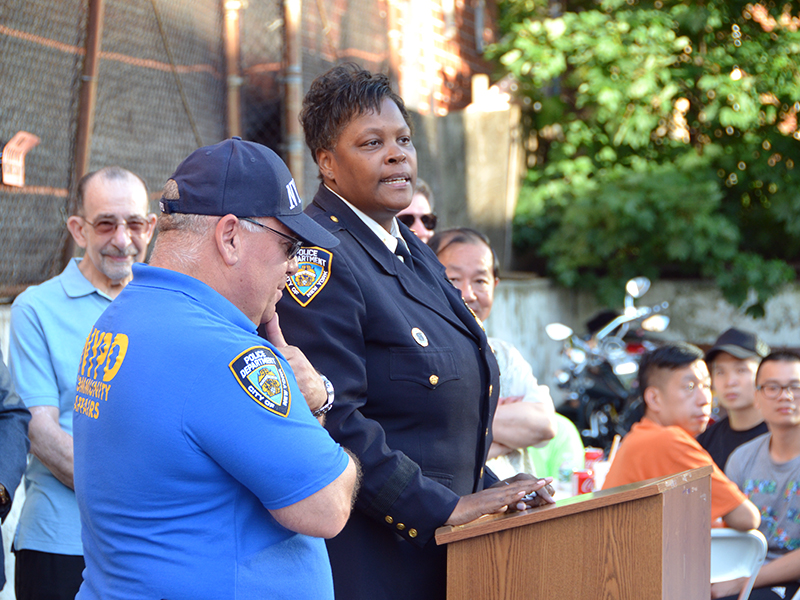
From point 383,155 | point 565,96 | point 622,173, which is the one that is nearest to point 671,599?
point 383,155

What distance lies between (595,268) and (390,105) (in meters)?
8.38

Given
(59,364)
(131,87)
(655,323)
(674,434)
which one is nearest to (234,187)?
(59,364)

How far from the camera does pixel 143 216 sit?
296 cm

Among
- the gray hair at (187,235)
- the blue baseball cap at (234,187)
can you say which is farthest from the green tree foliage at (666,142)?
the gray hair at (187,235)

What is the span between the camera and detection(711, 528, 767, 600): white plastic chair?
3035 mm

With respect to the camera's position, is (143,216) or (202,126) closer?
(143,216)

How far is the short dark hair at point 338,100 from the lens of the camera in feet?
6.81

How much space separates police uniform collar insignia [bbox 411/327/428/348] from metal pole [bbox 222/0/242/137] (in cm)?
374

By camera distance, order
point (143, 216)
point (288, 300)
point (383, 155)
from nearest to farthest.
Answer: point (288, 300) → point (383, 155) → point (143, 216)

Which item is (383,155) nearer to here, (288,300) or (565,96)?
(288,300)

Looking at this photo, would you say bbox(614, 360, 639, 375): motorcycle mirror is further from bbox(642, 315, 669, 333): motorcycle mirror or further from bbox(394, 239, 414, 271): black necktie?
bbox(394, 239, 414, 271): black necktie

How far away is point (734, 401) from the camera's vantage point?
14.0 feet

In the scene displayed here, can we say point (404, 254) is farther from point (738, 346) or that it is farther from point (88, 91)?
point (738, 346)

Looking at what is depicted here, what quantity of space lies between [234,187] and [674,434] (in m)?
2.40
